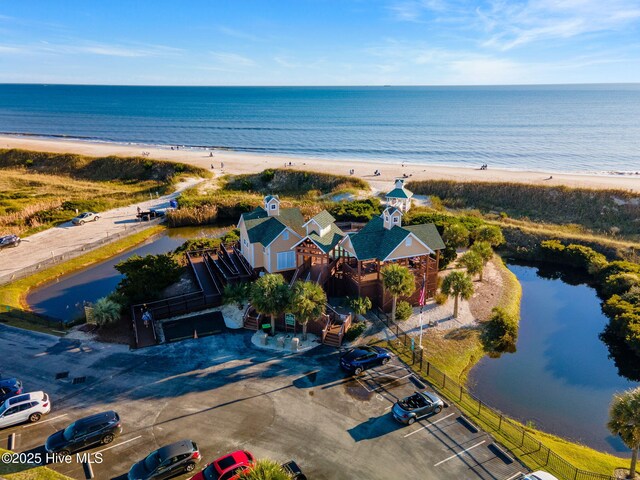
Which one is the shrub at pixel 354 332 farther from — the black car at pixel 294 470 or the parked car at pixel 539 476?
the parked car at pixel 539 476

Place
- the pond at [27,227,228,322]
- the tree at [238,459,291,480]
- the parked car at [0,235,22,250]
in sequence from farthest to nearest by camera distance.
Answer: the parked car at [0,235,22,250], the pond at [27,227,228,322], the tree at [238,459,291,480]

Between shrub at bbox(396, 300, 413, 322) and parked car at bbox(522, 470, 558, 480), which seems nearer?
parked car at bbox(522, 470, 558, 480)

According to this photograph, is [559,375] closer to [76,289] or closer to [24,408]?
[24,408]

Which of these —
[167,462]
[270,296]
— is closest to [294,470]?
[167,462]

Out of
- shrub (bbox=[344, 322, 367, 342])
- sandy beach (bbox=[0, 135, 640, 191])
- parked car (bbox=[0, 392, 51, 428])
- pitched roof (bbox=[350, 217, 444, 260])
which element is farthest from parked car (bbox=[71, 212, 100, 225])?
shrub (bbox=[344, 322, 367, 342])

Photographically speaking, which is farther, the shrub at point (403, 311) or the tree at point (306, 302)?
the shrub at point (403, 311)

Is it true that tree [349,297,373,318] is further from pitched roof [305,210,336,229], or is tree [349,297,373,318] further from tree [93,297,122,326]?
tree [93,297,122,326]

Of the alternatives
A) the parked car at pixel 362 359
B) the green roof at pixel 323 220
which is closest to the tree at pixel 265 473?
the parked car at pixel 362 359
